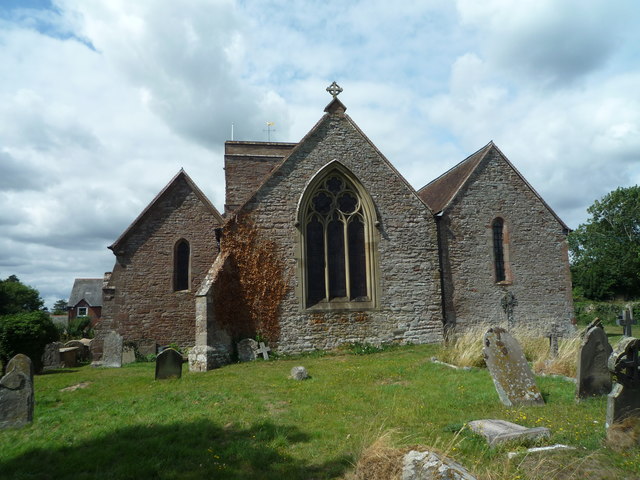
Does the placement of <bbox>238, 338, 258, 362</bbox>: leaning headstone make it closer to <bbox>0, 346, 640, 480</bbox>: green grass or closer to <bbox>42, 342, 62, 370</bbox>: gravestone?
<bbox>0, 346, 640, 480</bbox>: green grass

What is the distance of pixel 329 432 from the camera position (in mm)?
6031

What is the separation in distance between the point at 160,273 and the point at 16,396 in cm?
1143

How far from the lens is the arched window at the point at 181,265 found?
1848 centimetres

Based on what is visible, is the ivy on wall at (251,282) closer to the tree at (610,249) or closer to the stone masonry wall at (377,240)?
the stone masonry wall at (377,240)

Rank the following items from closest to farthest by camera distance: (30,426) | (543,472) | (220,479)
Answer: (543,472)
(220,479)
(30,426)

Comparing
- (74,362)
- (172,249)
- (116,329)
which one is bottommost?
(74,362)

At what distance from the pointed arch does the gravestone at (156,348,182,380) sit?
4.97 metres

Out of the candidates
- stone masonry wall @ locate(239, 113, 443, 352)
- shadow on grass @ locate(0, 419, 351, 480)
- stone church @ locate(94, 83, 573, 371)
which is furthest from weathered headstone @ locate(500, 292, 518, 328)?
shadow on grass @ locate(0, 419, 351, 480)

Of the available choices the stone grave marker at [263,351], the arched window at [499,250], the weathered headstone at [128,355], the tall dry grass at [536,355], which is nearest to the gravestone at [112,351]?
the weathered headstone at [128,355]

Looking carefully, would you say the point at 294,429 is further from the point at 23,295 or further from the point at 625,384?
the point at 23,295

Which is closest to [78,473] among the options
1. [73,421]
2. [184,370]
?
[73,421]

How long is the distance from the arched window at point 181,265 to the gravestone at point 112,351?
3212 millimetres

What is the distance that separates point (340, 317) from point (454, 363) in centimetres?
474

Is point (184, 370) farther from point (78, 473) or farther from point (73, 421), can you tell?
point (78, 473)
